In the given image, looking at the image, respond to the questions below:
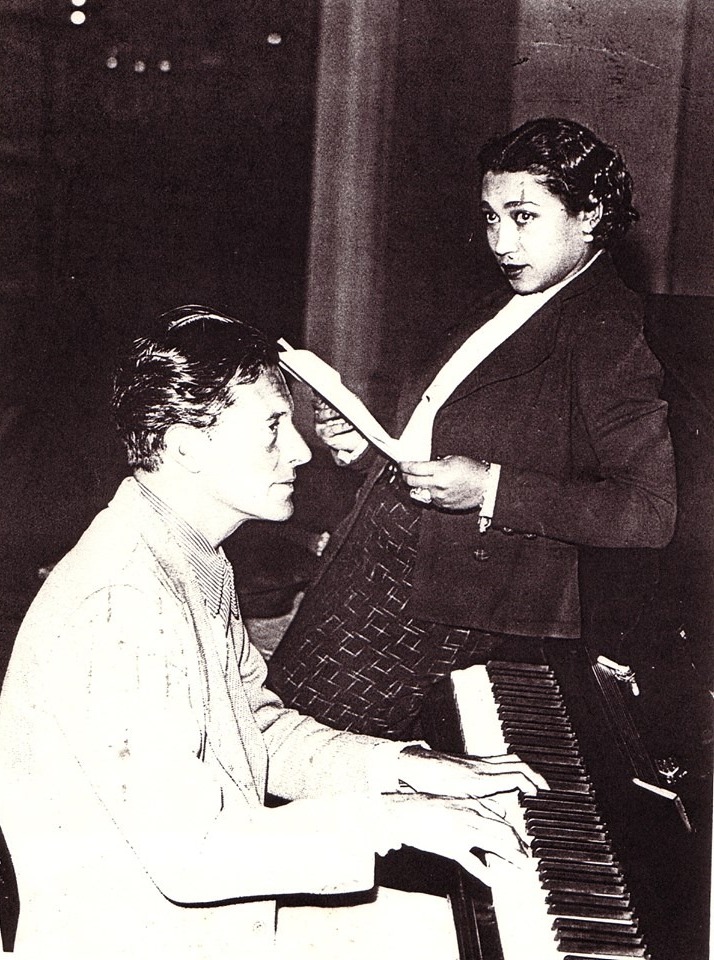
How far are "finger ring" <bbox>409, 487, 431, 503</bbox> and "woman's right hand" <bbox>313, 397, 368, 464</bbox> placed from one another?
161 mm

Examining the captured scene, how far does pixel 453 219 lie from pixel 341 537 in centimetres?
75

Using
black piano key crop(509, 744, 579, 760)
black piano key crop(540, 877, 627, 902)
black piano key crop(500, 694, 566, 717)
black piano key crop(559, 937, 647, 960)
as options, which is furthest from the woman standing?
black piano key crop(559, 937, 647, 960)

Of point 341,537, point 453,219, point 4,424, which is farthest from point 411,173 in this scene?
point 4,424

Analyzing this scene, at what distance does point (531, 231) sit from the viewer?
2.14m

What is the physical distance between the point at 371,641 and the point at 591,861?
2.81ft

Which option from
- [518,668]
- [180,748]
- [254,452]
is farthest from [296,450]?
[518,668]

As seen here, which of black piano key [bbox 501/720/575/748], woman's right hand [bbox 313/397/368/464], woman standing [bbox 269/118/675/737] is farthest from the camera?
woman's right hand [bbox 313/397/368/464]

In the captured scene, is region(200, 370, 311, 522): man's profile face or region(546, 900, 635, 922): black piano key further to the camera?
region(200, 370, 311, 522): man's profile face

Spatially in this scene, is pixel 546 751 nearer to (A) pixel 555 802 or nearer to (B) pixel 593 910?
(A) pixel 555 802

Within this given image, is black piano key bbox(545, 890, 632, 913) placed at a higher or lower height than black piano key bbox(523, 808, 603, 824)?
lower

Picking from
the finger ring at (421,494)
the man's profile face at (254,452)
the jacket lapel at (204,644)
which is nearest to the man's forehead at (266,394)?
the man's profile face at (254,452)

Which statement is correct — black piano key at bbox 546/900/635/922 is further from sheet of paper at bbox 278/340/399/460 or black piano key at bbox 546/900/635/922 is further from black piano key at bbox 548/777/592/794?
sheet of paper at bbox 278/340/399/460

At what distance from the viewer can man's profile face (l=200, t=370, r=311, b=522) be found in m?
1.83

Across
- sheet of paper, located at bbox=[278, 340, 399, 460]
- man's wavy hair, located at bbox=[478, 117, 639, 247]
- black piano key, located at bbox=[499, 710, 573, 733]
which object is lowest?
black piano key, located at bbox=[499, 710, 573, 733]
